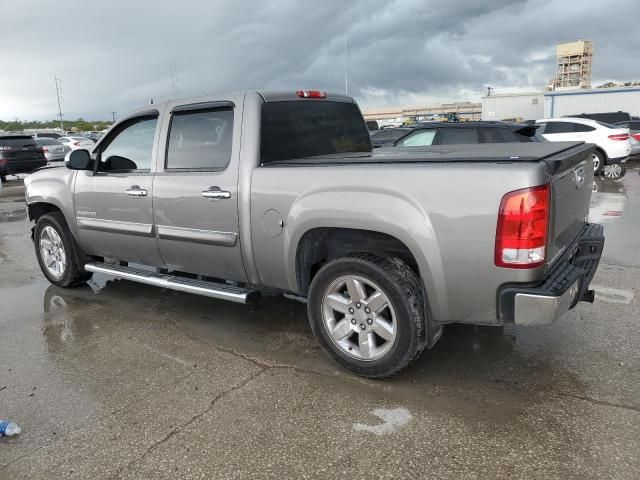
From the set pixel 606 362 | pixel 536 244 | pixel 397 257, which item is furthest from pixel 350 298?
pixel 606 362

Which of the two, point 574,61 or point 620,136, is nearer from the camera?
point 620,136

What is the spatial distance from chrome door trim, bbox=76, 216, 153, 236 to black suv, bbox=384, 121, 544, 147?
5.56 meters

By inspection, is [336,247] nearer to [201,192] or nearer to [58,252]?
[201,192]

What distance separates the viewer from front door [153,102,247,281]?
3883 millimetres

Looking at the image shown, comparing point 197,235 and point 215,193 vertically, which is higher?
point 215,193

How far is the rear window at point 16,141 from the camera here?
57.0 feet

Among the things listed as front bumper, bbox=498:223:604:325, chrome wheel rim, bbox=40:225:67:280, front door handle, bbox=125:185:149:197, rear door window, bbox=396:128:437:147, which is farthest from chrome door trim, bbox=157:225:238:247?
rear door window, bbox=396:128:437:147

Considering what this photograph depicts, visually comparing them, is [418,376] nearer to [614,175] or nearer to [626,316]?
[626,316]

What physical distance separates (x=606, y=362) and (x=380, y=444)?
182 centimetres

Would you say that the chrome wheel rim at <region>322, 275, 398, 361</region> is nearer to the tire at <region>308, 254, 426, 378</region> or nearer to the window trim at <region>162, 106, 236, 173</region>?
the tire at <region>308, 254, 426, 378</region>

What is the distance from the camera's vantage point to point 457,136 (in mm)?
9766

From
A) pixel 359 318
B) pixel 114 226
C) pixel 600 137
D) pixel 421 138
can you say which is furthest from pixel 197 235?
pixel 600 137

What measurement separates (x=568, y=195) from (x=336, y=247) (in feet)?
4.90

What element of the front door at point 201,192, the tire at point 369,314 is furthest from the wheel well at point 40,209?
the tire at point 369,314
